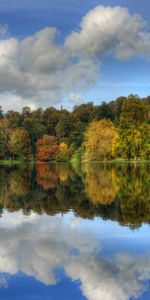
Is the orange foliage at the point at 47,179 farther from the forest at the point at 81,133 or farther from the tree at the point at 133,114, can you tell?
the tree at the point at 133,114

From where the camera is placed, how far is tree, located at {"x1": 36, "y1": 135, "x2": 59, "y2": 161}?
10312 centimetres

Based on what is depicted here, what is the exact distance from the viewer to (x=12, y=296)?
331 inches

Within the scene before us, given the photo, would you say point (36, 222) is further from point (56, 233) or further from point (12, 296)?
point (12, 296)

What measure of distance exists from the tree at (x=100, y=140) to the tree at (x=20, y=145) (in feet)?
66.2

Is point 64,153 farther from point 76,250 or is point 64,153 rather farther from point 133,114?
point 76,250

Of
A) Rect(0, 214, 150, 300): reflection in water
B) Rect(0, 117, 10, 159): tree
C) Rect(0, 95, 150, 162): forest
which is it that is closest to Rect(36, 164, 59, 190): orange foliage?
Rect(0, 214, 150, 300): reflection in water

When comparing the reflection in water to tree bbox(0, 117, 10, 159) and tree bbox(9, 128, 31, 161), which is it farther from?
tree bbox(9, 128, 31, 161)

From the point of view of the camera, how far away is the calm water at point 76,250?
8.69m

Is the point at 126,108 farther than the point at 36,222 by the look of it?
Yes

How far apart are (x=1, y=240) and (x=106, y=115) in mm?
94939

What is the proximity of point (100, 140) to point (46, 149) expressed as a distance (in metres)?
24.5

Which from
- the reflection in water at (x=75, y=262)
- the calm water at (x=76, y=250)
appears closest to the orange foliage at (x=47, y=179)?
the calm water at (x=76, y=250)

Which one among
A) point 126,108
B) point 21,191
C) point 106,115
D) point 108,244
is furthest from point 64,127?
point 108,244

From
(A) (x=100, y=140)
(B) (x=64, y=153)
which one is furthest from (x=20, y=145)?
(A) (x=100, y=140)
